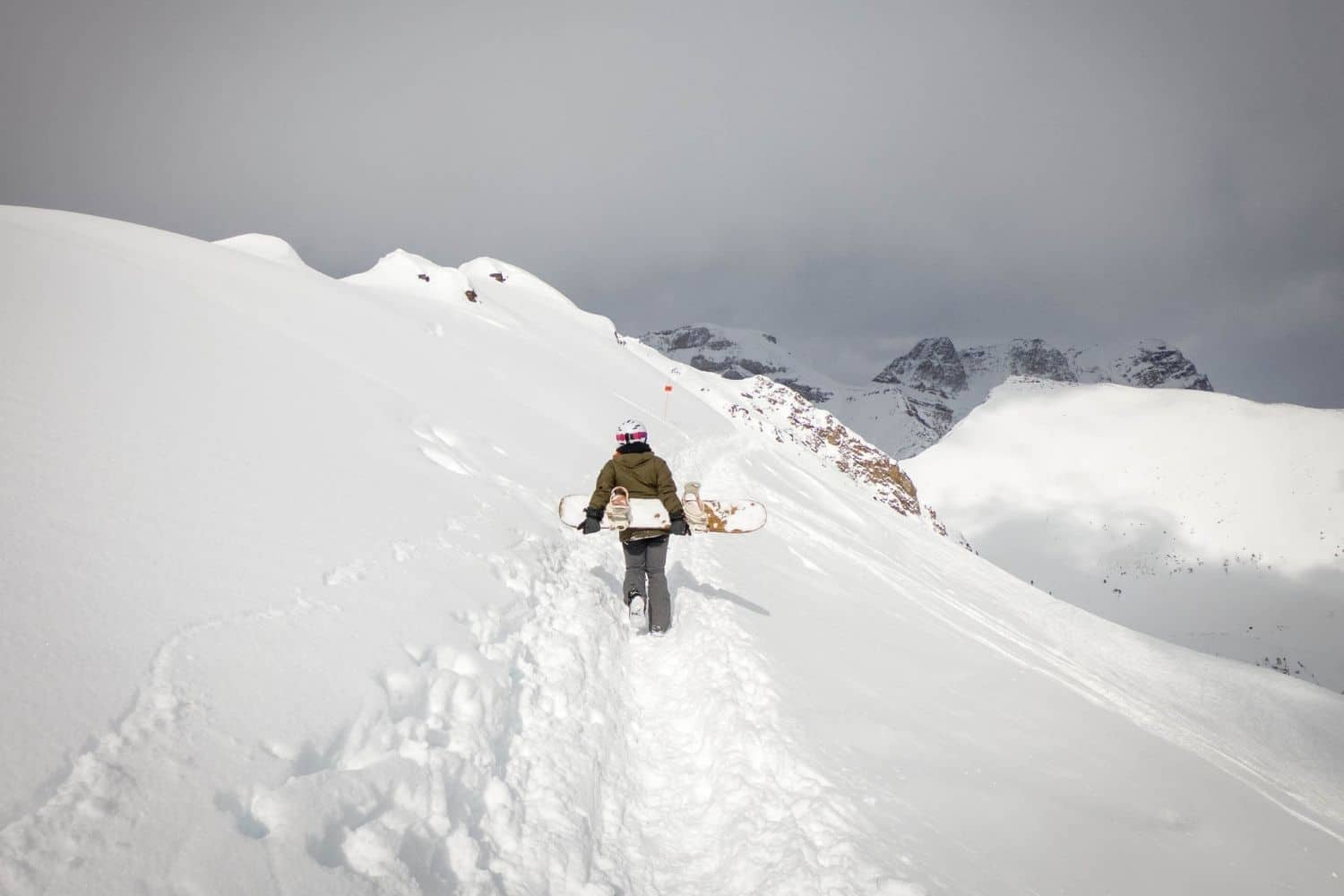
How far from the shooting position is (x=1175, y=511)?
31.8 metres

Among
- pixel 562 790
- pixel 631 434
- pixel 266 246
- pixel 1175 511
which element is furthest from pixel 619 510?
pixel 1175 511

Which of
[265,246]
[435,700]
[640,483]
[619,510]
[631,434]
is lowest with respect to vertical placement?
[435,700]

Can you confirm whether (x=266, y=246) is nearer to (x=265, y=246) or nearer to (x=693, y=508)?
(x=265, y=246)

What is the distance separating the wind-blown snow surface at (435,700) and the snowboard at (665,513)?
982 mm

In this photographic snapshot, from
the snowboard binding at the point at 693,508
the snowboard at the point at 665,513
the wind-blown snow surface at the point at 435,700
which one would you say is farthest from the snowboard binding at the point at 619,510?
the wind-blown snow surface at the point at 435,700

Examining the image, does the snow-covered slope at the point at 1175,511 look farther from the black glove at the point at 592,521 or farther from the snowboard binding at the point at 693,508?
the black glove at the point at 592,521

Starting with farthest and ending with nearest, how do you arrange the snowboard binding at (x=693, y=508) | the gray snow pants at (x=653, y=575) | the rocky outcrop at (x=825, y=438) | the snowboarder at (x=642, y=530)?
1. the rocky outcrop at (x=825, y=438)
2. the snowboard binding at (x=693, y=508)
3. the gray snow pants at (x=653, y=575)
4. the snowboarder at (x=642, y=530)

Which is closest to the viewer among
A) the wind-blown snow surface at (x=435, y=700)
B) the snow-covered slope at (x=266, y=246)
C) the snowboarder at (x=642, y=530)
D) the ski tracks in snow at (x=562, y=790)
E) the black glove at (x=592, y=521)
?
the wind-blown snow surface at (x=435, y=700)

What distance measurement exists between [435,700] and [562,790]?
1151 millimetres

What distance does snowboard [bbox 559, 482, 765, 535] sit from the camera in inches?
249

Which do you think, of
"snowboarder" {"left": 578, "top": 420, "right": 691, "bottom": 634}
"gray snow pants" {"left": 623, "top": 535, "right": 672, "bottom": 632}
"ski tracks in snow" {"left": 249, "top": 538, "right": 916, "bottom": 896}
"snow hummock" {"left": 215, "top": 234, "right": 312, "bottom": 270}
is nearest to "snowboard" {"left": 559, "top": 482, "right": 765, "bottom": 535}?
"snowboarder" {"left": 578, "top": 420, "right": 691, "bottom": 634}

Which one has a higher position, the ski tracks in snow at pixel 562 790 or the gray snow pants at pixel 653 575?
the gray snow pants at pixel 653 575

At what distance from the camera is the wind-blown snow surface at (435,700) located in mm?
2658

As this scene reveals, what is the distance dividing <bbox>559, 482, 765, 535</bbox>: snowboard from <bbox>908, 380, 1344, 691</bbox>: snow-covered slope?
25.2m
